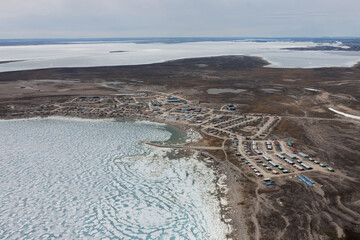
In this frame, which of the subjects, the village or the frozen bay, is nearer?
the frozen bay

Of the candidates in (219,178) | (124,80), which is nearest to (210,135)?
(219,178)

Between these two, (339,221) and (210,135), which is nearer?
(339,221)

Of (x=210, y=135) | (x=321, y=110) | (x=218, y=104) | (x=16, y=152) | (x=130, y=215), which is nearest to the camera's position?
(x=130, y=215)

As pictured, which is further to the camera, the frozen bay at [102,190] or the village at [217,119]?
the village at [217,119]

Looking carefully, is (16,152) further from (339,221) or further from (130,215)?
(339,221)

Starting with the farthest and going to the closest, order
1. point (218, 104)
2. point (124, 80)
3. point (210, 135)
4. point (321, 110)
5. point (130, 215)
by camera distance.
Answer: point (124, 80)
point (218, 104)
point (321, 110)
point (210, 135)
point (130, 215)
